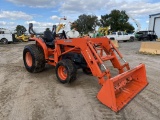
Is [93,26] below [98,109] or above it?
above

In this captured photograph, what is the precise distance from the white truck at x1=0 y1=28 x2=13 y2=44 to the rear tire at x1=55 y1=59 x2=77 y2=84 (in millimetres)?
21074

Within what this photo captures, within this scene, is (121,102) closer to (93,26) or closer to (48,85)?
(48,85)

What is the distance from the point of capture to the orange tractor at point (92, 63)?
13.2ft

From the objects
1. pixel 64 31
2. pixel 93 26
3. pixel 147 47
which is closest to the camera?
pixel 64 31

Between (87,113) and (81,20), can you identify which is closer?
(87,113)

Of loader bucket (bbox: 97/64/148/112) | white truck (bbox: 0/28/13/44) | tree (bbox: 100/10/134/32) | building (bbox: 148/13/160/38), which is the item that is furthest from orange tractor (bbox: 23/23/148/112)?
tree (bbox: 100/10/134/32)

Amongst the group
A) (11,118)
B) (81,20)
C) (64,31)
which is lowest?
(11,118)

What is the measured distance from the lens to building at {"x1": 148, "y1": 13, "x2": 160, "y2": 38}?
33250mm

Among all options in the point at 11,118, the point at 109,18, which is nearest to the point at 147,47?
the point at 11,118

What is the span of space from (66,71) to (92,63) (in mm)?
963

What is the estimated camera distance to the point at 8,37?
971 inches

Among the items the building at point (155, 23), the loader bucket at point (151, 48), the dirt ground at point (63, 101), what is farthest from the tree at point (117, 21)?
the dirt ground at point (63, 101)

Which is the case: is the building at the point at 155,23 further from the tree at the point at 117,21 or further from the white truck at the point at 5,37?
the white truck at the point at 5,37

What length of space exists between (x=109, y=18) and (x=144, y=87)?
147 feet
